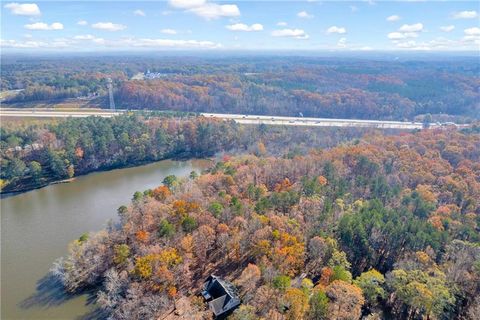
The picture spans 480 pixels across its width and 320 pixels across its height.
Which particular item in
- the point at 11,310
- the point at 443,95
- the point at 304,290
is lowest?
the point at 11,310

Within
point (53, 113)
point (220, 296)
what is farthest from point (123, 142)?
point (220, 296)

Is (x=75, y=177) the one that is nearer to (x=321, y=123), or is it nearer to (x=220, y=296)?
(x=220, y=296)

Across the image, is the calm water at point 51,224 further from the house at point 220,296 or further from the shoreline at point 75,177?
the house at point 220,296

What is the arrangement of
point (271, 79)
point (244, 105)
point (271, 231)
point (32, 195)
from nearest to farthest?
point (271, 231)
point (32, 195)
point (244, 105)
point (271, 79)

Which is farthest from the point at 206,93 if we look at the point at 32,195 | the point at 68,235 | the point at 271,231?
the point at 271,231

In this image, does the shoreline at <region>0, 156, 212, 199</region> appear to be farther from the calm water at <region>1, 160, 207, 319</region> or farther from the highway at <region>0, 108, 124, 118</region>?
the highway at <region>0, 108, 124, 118</region>

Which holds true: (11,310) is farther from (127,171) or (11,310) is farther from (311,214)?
(127,171)
